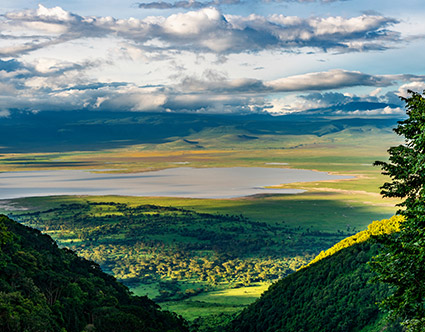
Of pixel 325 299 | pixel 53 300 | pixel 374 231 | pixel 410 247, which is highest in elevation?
pixel 410 247

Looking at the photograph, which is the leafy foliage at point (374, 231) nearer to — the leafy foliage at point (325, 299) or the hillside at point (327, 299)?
the hillside at point (327, 299)

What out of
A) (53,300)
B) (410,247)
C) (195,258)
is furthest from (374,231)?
(195,258)

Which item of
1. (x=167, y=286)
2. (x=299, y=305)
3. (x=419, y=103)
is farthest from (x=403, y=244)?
(x=167, y=286)

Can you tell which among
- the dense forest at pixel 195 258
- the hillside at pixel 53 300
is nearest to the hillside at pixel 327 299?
the hillside at pixel 53 300

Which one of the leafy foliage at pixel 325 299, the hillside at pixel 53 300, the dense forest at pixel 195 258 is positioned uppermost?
the hillside at pixel 53 300

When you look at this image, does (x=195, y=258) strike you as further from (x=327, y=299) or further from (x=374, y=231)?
(x=327, y=299)

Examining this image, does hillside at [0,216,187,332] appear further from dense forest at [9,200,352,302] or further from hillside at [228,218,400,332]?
dense forest at [9,200,352,302]
